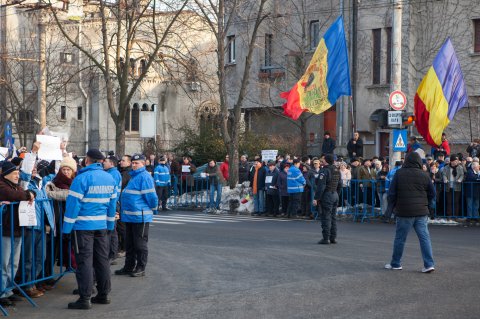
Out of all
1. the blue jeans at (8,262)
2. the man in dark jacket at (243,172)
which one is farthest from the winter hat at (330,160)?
the man in dark jacket at (243,172)

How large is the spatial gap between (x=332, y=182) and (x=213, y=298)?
6.64 meters

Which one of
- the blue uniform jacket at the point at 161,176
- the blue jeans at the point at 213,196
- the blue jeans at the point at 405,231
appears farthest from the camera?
the blue jeans at the point at 213,196

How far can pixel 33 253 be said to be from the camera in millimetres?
10711

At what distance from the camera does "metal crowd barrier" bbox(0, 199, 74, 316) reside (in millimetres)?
10070

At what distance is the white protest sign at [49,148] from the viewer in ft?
44.1

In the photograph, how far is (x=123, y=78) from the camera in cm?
3256

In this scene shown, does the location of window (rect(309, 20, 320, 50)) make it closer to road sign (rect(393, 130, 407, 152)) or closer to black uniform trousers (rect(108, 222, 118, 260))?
road sign (rect(393, 130, 407, 152))

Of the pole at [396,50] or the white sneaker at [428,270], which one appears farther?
the pole at [396,50]

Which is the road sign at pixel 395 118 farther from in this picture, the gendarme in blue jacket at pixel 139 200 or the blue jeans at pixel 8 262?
the blue jeans at pixel 8 262

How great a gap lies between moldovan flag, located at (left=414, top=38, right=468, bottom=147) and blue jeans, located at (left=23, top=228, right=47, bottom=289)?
14518mm

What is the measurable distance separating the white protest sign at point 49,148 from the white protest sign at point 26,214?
10.5ft

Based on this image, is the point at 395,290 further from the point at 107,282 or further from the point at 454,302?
the point at 107,282

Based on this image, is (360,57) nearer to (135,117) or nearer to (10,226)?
(10,226)

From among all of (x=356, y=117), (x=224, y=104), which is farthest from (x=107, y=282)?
(x=356, y=117)
